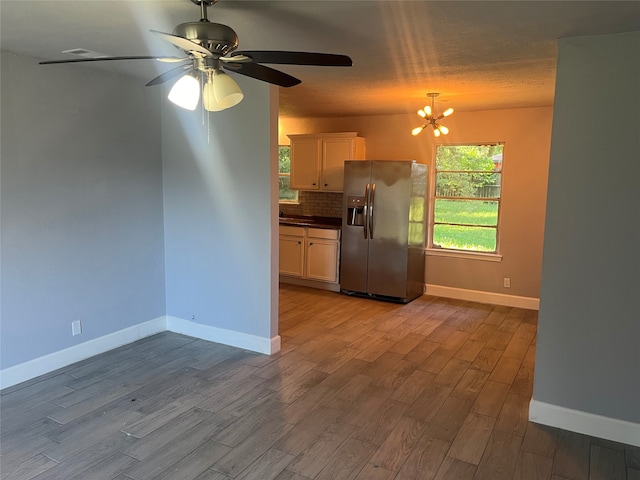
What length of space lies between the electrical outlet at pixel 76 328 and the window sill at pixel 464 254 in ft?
13.4

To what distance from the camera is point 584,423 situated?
9.07 feet

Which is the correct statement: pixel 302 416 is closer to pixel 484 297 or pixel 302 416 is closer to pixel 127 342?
pixel 127 342

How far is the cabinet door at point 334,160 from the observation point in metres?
6.07

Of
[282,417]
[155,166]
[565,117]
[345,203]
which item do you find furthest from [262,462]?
[345,203]

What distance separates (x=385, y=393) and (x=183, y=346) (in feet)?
6.11

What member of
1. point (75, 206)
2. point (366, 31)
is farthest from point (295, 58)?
point (75, 206)

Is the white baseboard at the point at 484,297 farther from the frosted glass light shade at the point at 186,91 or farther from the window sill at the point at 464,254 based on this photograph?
the frosted glass light shade at the point at 186,91

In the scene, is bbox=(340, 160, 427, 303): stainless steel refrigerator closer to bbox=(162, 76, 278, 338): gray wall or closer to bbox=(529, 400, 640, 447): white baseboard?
bbox=(162, 76, 278, 338): gray wall

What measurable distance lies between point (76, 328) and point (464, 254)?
4.34 metres

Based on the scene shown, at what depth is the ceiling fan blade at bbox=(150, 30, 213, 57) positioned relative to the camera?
5.52ft

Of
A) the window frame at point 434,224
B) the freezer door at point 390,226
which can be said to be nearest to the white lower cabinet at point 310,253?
the freezer door at point 390,226

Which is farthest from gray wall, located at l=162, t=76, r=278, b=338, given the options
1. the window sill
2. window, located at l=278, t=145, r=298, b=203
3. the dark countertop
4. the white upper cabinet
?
window, located at l=278, t=145, r=298, b=203

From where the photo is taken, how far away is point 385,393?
128 inches

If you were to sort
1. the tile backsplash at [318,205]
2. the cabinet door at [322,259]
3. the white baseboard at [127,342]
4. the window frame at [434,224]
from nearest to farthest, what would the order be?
the white baseboard at [127,342], the window frame at [434,224], the cabinet door at [322,259], the tile backsplash at [318,205]
